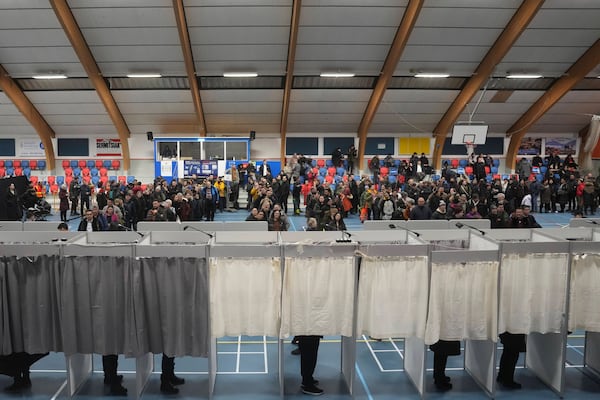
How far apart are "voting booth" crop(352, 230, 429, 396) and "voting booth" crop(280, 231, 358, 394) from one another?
0.16 meters

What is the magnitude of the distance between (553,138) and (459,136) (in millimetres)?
7979

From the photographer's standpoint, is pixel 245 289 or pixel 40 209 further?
pixel 40 209

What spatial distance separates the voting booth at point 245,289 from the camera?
6.55m

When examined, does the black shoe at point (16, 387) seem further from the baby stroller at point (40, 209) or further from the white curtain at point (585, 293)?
the baby stroller at point (40, 209)

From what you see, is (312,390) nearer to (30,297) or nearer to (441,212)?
(30,297)

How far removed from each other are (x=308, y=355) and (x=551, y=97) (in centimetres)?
2021

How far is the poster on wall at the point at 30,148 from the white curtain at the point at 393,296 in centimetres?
2415

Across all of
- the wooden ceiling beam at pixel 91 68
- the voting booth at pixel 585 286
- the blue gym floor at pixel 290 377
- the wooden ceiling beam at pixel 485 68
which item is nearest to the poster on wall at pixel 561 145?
the wooden ceiling beam at pixel 485 68

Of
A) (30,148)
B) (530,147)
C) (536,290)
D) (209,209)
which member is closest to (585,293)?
(536,290)

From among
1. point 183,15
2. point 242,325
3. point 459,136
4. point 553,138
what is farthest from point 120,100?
point 553,138

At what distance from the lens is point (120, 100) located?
2275 centimetres


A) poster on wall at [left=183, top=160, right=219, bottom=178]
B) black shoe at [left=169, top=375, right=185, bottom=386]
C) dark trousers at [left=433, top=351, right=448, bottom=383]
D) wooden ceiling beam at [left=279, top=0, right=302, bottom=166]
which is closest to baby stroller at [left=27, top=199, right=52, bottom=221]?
poster on wall at [left=183, top=160, right=219, bottom=178]

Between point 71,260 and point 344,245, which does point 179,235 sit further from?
point 344,245

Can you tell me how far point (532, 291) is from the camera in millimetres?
6844
